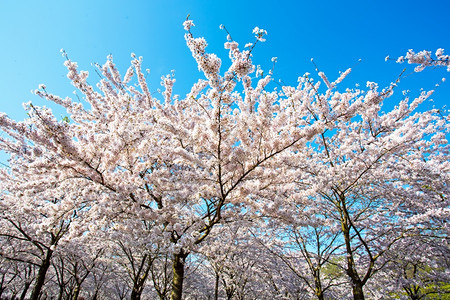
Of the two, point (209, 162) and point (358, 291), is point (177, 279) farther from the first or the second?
point (358, 291)

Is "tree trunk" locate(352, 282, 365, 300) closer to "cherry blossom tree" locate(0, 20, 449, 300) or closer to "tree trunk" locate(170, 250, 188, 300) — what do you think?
"cherry blossom tree" locate(0, 20, 449, 300)

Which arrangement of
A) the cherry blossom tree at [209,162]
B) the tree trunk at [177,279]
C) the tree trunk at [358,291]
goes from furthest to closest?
the tree trunk at [358,291] → the tree trunk at [177,279] → the cherry blossom tree at [209,162]

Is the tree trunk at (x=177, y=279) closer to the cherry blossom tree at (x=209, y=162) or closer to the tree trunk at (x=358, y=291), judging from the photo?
the cherry blossom tree at (x=209, y=162)

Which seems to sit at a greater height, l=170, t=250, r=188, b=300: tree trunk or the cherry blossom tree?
the cherry blossom tree

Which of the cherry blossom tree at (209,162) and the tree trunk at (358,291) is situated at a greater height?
the cherry blossom tree at (209,162)

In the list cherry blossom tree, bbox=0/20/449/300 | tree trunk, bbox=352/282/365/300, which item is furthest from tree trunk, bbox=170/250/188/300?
tree trunk, bbox=352/282/365/300

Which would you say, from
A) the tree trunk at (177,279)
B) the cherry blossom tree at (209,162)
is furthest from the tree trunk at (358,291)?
the tree trunk at (177,279)

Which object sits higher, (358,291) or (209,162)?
(209,162)

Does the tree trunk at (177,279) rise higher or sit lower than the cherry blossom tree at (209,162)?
lower

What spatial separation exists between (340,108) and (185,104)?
4.81 meters

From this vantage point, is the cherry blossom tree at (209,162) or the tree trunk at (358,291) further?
the tree trunk at (358,291)

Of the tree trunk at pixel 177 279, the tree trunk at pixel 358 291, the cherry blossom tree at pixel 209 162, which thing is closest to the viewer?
the cherry blossom tree at pixel 209 162

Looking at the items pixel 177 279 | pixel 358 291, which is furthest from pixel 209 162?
pixel 358 291

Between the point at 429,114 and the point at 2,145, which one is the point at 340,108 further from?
the point at 2,145
